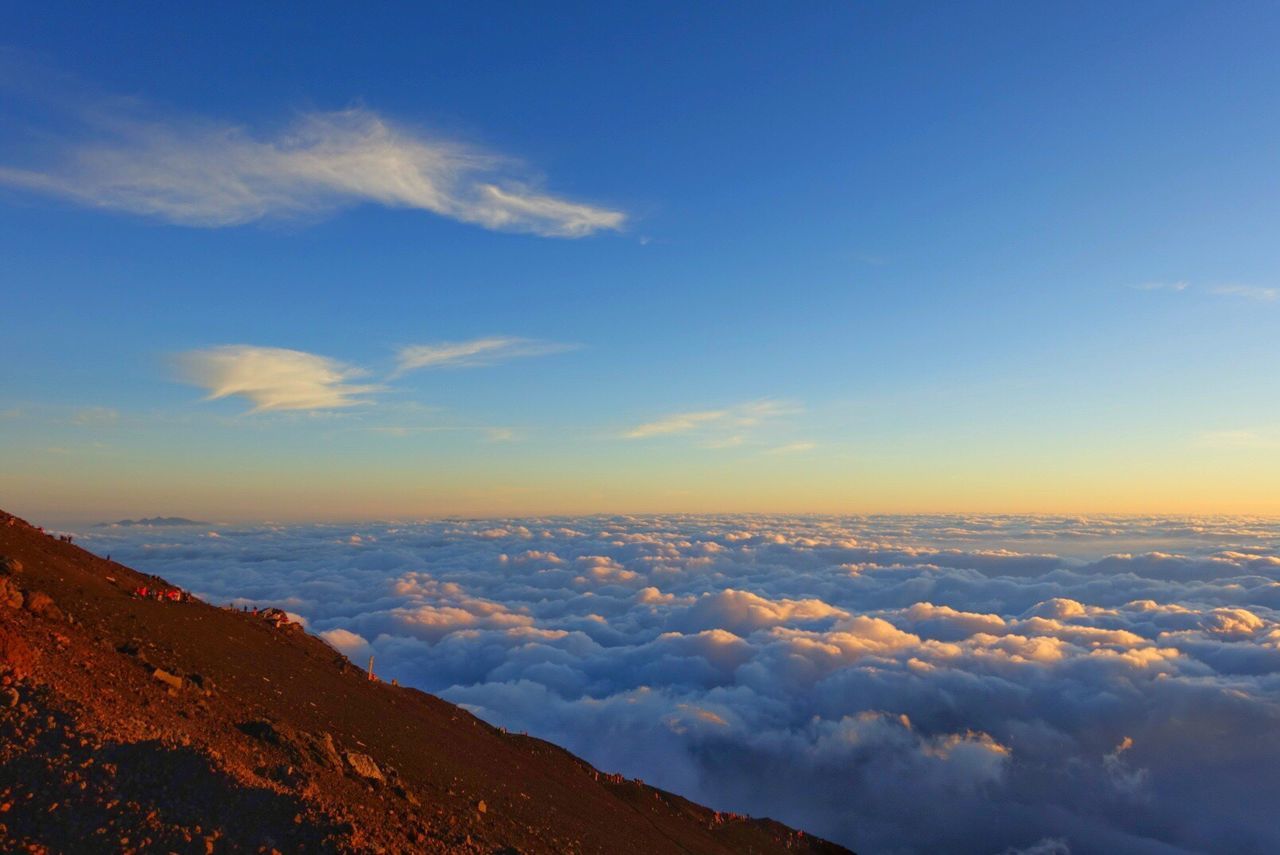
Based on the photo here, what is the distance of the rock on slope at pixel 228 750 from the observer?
11273 mm

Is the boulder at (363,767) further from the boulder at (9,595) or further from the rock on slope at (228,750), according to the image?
the boulder at (9,595)

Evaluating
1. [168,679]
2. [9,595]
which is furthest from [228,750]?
[9,595]

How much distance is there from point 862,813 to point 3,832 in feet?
725

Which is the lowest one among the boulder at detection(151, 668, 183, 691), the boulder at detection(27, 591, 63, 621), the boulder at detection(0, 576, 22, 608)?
the boulder at detection(151, 668, 183, 691)

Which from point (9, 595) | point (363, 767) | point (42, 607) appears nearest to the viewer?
point (363, 767)

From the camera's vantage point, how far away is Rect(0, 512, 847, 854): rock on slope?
11273 mm

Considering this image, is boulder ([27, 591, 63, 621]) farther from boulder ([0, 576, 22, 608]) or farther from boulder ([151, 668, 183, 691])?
boulder ([151, 668, 183, 691])

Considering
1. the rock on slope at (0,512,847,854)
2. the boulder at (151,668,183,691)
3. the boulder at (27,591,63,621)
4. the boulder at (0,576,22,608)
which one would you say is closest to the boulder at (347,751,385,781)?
the rock on slope at (0,512,847,854)

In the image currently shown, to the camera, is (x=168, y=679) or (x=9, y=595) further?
(x=9, y=595)

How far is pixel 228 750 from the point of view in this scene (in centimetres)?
1496

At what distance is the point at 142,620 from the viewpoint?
24.4 meters

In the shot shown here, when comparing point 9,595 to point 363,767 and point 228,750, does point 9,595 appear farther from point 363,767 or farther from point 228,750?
point 363,767

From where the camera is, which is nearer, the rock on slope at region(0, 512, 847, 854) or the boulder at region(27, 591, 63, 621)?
the rock on slope at region(0, 512, 847, 854)

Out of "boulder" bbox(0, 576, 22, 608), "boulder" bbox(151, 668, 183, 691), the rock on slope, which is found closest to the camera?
the rock on slope
